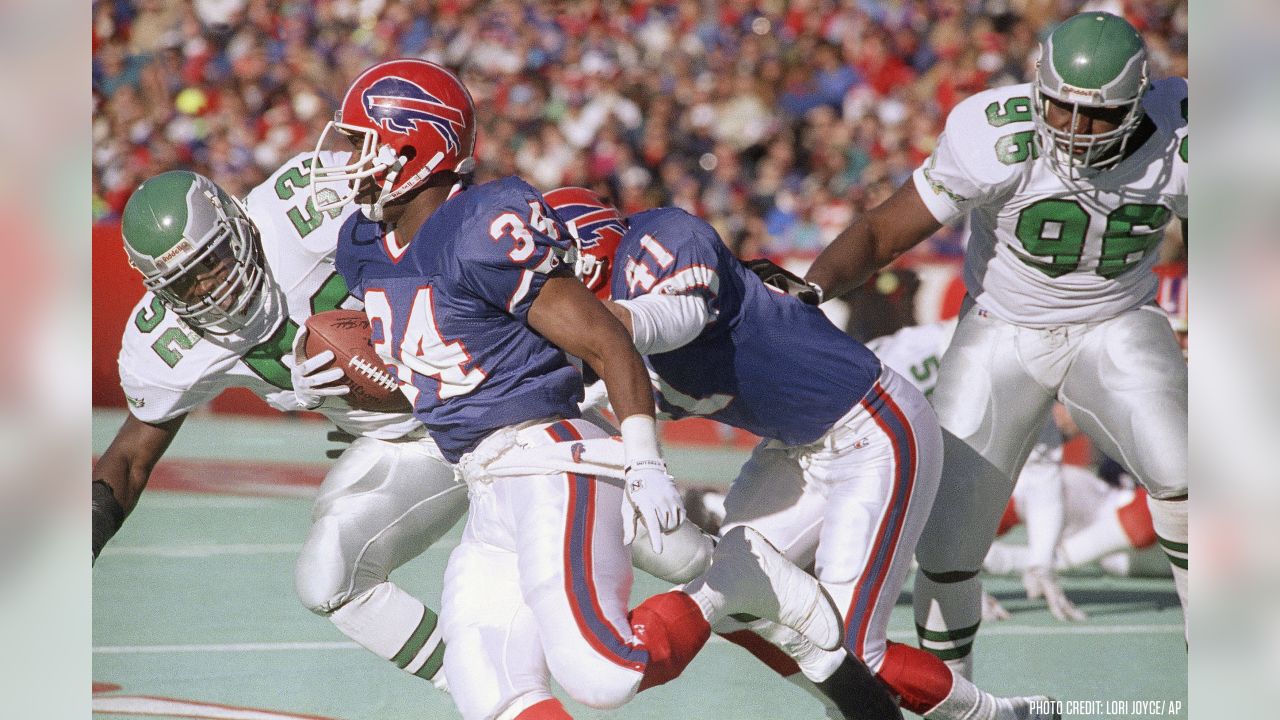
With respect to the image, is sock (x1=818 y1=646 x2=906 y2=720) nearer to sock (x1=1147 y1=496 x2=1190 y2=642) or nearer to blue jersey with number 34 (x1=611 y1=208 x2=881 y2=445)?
blue jersey with number 34 (x1=611 y1=208 x2=881 y2=445)

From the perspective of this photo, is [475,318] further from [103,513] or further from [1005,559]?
[1005,559]

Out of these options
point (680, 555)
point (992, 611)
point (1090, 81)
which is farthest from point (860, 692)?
point (992, 611)

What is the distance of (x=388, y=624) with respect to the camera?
281 centimetres

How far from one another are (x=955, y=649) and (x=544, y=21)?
4912 mm

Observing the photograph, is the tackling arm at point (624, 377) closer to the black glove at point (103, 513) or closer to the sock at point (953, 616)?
the sock at point (953, 616)

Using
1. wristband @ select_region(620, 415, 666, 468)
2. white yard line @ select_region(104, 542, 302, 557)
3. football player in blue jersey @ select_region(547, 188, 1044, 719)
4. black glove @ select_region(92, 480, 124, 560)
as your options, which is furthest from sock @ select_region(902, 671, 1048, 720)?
white yard line @ select_region(104, 542, 302, 557)

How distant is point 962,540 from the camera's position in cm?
287

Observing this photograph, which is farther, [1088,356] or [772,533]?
[1088,356]

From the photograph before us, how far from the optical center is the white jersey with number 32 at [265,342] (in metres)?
2.90

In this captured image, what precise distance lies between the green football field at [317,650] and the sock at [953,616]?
1.14ft
